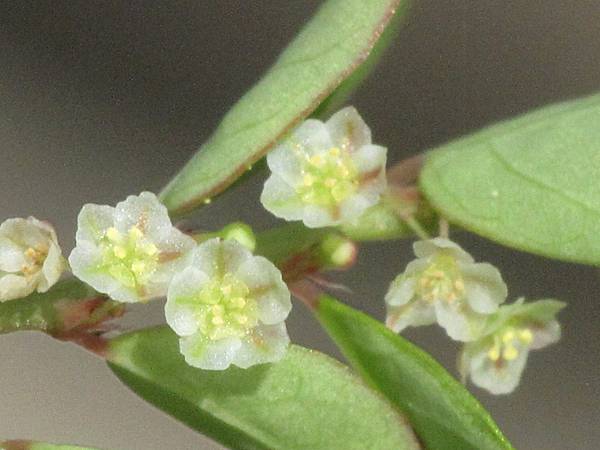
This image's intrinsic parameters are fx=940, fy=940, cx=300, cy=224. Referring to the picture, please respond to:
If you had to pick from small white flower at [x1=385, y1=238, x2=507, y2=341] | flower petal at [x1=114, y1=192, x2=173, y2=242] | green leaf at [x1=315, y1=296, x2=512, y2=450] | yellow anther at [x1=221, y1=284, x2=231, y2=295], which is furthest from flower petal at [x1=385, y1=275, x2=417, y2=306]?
flower petal at [x1=114, y1=192, x2=173, y2=242]

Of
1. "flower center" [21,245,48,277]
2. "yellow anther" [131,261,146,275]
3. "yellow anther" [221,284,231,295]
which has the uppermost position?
"flower center" [21,245,48,277]

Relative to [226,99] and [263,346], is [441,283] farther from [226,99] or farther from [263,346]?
[226,99]

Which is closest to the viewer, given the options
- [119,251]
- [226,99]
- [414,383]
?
[414,383]

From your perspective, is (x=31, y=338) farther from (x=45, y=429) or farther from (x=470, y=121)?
(x=470, y=121)

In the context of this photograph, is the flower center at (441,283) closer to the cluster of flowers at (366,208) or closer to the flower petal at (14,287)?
the cluster of flowers at (366,208)

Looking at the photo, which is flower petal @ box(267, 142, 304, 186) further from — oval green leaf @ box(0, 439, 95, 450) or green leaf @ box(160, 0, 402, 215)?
oval green leaf @ box(0, 439, 95, 450)

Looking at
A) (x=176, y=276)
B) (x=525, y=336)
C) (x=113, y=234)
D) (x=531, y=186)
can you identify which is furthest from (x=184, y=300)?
(x=525, y=336)
